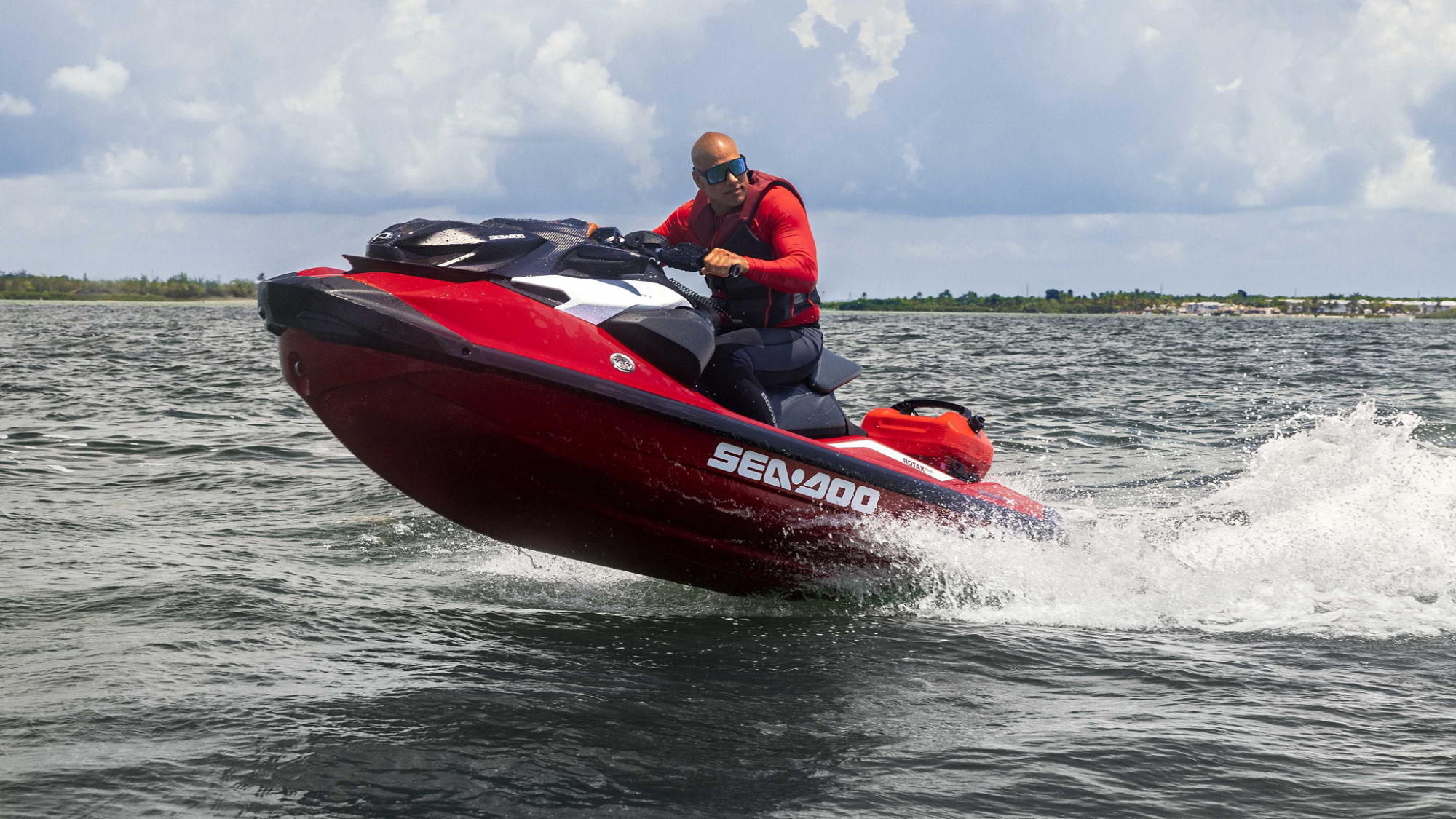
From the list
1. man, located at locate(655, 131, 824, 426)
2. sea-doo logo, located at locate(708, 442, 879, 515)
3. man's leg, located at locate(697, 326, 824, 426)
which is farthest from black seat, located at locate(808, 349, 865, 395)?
sea-doo logo, located at locate(708, 442, 879, 515)

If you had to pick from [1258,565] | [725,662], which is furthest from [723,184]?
[1258,565]

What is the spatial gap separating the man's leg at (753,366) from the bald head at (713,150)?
667 millimetres

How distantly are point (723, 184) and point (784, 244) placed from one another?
1.10 ft

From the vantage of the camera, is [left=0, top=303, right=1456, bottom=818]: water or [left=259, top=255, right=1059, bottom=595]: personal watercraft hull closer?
[left=0, top=303, right=1456, bottom=818]: water

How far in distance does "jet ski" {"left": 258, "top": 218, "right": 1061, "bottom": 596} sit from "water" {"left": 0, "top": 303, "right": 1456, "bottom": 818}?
1.11 feet

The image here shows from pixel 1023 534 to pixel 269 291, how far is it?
10.7 ft

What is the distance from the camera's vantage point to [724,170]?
468 cm

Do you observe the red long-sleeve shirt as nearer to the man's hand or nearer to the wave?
the man's hand

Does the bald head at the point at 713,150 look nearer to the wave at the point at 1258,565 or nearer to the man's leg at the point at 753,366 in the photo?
the man's leg at the point at 753,366

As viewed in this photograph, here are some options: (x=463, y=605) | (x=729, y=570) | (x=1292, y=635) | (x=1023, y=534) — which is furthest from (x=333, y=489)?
(x=1292, y=635)

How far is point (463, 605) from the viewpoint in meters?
5.13

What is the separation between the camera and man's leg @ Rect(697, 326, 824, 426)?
15.6 feet

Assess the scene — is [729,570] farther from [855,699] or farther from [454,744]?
[454,744]

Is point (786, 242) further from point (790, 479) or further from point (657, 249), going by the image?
point (790, 479)
